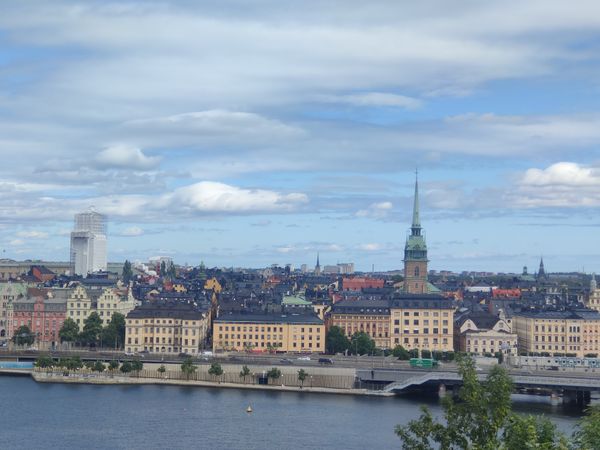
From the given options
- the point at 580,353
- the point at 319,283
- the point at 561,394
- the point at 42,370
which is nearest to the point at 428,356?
the point at 580,353

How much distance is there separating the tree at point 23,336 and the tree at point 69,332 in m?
2.66

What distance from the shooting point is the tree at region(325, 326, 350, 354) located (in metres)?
95.9

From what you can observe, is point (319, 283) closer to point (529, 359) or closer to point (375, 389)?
point (529, 359)

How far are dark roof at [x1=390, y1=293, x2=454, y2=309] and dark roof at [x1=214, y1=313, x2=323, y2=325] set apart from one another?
25.7 ft

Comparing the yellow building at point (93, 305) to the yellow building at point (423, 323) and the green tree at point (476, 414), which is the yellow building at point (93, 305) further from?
the green tree at point (476, 414)

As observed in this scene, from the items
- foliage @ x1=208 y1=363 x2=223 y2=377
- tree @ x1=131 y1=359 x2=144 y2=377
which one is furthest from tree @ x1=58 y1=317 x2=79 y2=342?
foliage @ x1=208 y1=363 x2=223 y2=377

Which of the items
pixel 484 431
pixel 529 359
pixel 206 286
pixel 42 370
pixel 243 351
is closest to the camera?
pixel 484 431

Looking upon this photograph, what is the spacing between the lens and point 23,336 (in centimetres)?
9812

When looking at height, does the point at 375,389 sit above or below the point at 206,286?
below

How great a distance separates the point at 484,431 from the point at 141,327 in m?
72.1

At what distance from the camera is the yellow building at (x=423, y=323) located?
3895 inches

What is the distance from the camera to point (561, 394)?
72375 millimetres

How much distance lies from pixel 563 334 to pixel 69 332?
4285 cm

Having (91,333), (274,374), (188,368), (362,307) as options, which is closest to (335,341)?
(362,307)
